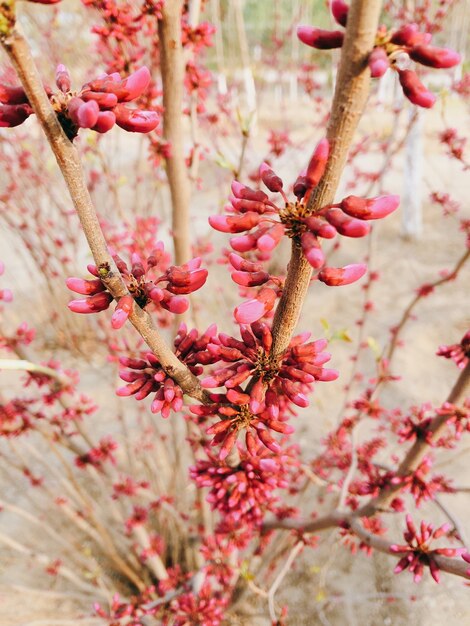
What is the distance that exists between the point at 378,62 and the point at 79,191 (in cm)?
49

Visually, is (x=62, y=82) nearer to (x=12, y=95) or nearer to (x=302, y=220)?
(x=12, y=95)

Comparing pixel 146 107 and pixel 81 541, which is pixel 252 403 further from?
pixel 81 541

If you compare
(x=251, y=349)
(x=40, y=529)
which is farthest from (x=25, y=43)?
(x=40, y=529)

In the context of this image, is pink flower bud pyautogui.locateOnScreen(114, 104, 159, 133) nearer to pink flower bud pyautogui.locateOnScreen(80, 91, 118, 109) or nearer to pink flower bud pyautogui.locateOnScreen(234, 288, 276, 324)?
pink flower bud pyautogui.locateOnScreen(80, 91, 118, 109)

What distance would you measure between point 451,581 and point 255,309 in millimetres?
3218

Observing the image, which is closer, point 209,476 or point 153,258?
point 153,258

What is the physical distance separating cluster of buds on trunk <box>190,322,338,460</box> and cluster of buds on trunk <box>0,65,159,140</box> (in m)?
0.46

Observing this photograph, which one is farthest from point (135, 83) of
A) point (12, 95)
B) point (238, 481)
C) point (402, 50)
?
point (238, 481)

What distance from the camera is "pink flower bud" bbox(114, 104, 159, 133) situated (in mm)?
710

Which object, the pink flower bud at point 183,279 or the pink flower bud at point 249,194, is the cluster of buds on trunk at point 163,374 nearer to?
the pink flower bud at point 183,279

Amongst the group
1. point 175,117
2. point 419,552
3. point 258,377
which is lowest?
point 419,552

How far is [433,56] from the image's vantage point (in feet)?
2.01

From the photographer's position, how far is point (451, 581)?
117 inches

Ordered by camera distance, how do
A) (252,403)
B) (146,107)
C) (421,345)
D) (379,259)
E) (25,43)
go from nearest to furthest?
(25,43)
(252,403)
(146,107)
(421,345)
(379,259)
